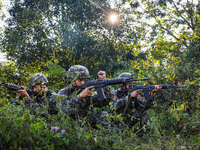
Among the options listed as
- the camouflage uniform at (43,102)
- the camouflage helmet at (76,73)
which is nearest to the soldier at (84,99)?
the camouflage helmet at (76,73)

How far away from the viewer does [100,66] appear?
11461 millimetres

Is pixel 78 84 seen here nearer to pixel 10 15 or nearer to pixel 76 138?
pixel 76 138

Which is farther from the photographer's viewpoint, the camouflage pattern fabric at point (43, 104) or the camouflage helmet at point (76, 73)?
the camouflage helmet at point (76, 73)

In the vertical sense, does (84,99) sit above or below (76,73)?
below

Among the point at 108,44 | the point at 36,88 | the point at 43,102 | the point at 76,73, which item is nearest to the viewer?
the point at 76,73

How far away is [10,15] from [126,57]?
7.35m

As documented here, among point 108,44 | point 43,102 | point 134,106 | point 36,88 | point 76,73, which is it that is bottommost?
point 134,106

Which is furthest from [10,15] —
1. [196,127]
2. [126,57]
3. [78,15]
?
[196,127]

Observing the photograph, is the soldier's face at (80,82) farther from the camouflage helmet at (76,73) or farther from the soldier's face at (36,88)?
the soldier's face at (36,88)

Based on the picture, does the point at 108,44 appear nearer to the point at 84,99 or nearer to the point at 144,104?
the point at 144,104

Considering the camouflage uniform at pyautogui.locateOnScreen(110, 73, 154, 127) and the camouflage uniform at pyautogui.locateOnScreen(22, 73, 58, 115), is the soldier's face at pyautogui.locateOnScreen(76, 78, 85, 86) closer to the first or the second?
the camouflage uniform at pyautogui.locateOnScreen(22, 73, 58, 115)

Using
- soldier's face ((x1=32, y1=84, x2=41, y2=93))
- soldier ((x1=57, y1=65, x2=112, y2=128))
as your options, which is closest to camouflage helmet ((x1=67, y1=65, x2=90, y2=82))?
soldier ((x1=57, y1=65, x2=112, y2=128))

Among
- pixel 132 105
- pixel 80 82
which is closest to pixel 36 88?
pixel 80 82

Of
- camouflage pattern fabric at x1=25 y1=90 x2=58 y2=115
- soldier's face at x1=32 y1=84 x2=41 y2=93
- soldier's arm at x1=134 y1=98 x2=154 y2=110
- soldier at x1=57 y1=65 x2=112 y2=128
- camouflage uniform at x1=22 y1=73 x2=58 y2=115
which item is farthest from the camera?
soldier's arm at x1=134 y1=98 x2=154 y2=110
